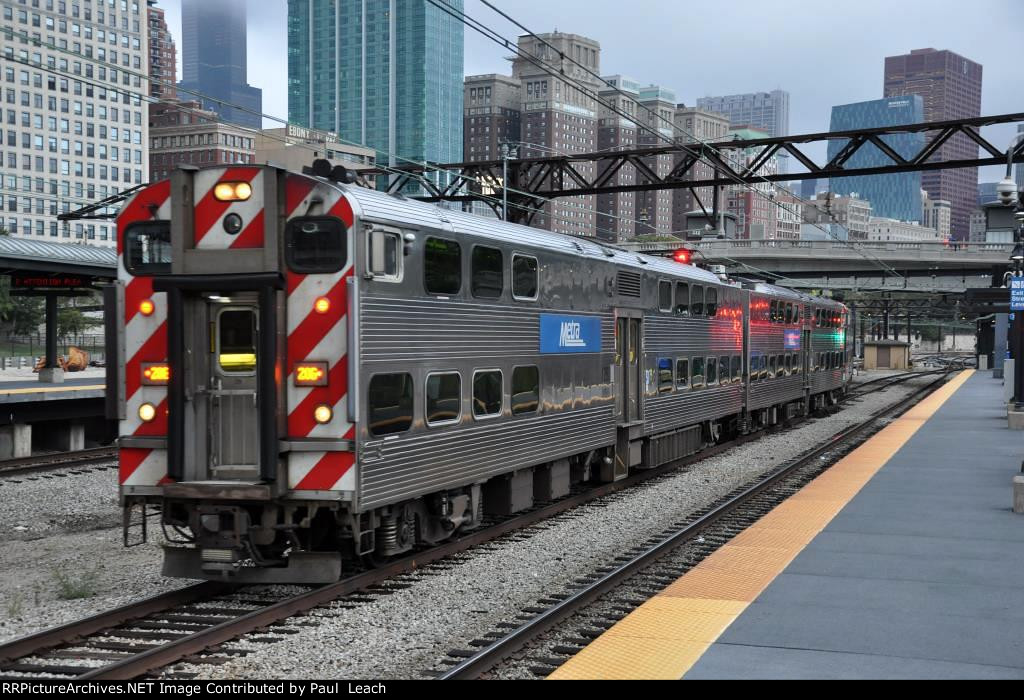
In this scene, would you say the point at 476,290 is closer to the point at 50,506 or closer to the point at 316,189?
the point at 316,189

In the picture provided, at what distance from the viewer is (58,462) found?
19.6m

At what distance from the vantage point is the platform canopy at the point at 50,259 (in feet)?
82.0

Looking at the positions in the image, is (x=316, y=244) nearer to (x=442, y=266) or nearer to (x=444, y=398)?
(x=442, y=266)

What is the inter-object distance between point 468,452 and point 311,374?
287 cm

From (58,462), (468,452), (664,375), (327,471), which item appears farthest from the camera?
(58,462)

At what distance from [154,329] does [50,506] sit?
6.80 metres

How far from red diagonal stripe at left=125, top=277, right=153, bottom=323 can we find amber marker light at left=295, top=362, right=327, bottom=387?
1760 mm

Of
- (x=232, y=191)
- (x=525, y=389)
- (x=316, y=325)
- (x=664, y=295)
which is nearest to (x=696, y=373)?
(x=664, y=295)

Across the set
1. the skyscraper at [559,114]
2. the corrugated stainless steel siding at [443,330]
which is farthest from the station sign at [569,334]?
the skyscraper at [559,114]

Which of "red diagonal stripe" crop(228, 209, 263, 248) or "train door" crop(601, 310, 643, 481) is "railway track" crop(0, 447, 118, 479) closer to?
"train door" crop(601, 310, 643, 481)

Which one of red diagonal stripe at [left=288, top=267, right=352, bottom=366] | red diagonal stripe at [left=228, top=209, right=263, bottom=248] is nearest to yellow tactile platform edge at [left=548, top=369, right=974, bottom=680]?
red diagonal stripe at [left=288, top=267, right=352, bottom=366]

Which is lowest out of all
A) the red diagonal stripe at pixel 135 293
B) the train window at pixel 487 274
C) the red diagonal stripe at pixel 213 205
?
the red diagonal stripe at pixel 135 293

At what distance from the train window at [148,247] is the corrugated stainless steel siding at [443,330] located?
6.75ft

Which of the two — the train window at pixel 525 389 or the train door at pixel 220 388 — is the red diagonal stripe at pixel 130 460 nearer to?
the train door at pixel 220 388
